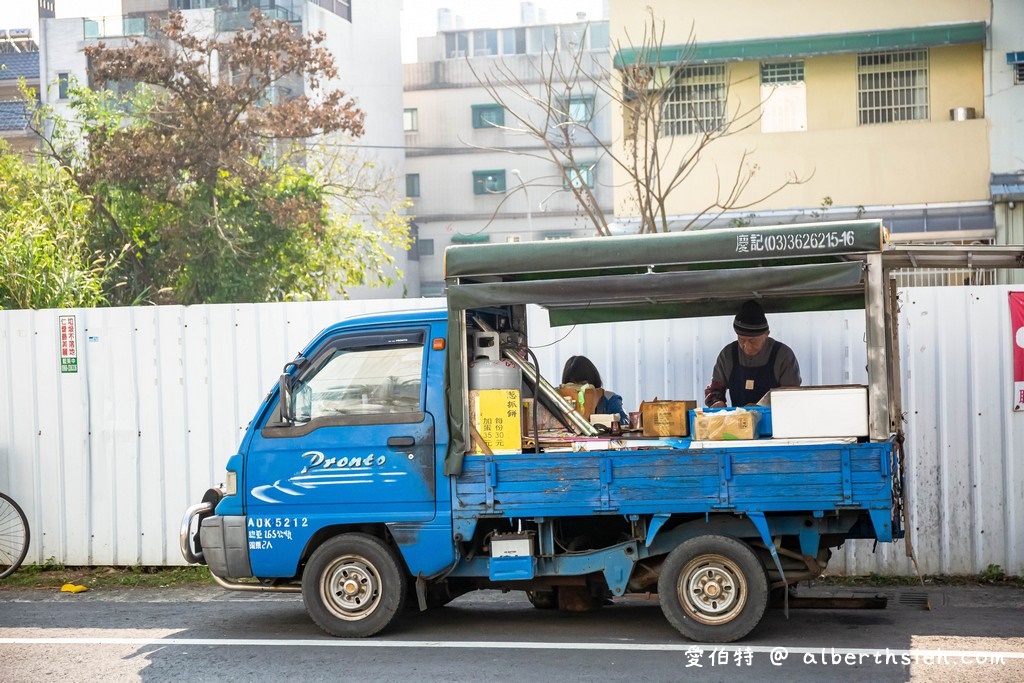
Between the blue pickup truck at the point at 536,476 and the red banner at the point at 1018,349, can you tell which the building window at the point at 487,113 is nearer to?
the red banner at the point at 1018,349

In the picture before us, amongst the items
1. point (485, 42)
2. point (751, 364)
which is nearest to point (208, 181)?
point (751, 364)

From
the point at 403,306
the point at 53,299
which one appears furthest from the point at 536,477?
the point at 53,299

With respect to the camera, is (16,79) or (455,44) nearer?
(16,79)

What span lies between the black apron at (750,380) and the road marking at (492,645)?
2418mm

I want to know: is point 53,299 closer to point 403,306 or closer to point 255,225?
point 403,306

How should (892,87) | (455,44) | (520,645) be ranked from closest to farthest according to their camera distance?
1. (520,645)
2. (892,87)
3. (455,44)

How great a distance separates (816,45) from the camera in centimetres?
1995

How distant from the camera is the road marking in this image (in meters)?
6.83

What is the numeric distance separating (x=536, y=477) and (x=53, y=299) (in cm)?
756

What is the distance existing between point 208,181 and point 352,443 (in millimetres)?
20853

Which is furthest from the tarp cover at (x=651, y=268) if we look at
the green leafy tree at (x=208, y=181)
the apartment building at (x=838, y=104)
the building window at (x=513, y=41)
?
the building window at (x=513, y=41)

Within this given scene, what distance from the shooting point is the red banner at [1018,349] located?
927 centimetres

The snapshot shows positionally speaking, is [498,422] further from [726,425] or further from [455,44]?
[455,44]

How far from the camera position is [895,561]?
9.52 metres
